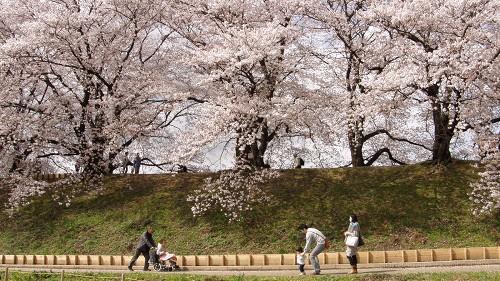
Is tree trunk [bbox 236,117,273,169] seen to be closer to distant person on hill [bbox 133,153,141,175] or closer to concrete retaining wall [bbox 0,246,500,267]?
concrete retaining wall [bbox 0,246,500,267]

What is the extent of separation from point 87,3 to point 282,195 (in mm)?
15013

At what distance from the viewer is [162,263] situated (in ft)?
68.8

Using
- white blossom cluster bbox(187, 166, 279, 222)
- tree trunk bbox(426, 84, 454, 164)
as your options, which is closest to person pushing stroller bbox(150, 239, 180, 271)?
white blossom cluster bbox(187, 166, 279, 222)

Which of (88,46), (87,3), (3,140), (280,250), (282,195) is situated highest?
(87,3)

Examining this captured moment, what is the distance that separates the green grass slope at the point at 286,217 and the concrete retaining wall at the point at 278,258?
A: 168 centimetres

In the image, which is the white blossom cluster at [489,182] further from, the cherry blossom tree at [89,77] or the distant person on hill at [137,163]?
the distant person on hill at [137,163]

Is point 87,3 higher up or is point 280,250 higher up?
point 87,3

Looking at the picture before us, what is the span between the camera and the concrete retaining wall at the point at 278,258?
802 inches

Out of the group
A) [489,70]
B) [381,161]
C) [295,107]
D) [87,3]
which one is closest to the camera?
[489,70]

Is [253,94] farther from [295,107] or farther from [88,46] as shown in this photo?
[88,46]

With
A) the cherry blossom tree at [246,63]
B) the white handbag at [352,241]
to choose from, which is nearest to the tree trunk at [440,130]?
the cherry blossom tree at [246,63]

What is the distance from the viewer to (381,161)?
113 feet

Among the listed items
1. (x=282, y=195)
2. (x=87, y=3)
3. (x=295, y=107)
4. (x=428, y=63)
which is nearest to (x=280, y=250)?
(x=282, y=195)

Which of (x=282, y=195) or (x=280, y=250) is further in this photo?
(x=282, y=195)
